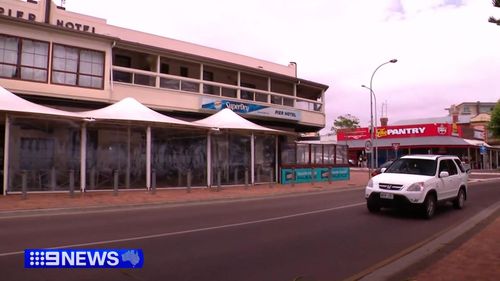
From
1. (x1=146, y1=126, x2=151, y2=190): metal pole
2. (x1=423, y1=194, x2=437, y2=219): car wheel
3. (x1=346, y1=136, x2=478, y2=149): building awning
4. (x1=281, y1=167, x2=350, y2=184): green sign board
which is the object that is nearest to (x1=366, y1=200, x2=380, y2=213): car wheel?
(x1=423, y1=194, x2=437, y2=219): car wheel

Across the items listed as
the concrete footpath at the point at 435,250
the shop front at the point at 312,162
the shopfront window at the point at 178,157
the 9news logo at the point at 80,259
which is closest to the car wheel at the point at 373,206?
the concrete footpath at the point at 435,250

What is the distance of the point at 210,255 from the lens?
784cm

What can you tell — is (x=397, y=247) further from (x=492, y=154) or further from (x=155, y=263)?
(x=492, y=154)

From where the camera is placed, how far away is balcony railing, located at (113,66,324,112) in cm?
2388

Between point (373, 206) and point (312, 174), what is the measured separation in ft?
51.6

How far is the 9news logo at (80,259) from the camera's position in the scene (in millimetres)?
6887

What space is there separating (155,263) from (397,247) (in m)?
4.47

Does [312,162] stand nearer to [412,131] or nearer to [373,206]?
[373,206]

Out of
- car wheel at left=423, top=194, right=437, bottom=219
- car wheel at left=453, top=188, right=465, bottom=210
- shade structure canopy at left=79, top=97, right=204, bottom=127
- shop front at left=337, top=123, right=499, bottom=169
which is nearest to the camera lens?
car wheel at left=423, top=194, right=437, bottom=219

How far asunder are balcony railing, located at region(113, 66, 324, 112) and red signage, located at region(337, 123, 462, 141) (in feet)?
86.5

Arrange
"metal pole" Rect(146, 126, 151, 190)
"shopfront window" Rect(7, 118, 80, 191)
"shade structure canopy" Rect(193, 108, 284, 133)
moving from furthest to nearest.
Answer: "shade structure canopy" Rect(193, 108, 284, 133) < "metal pole" Rect(146, 126, 151, 190) < "shopfront window" Rect(7, 118, 80, 191)

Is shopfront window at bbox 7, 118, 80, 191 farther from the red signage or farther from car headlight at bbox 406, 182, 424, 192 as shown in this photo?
the red signage

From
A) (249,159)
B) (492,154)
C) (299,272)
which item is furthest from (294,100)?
(492,154)

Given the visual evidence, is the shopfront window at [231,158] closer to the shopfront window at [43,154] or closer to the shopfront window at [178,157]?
the shopfront window at [178,157]
